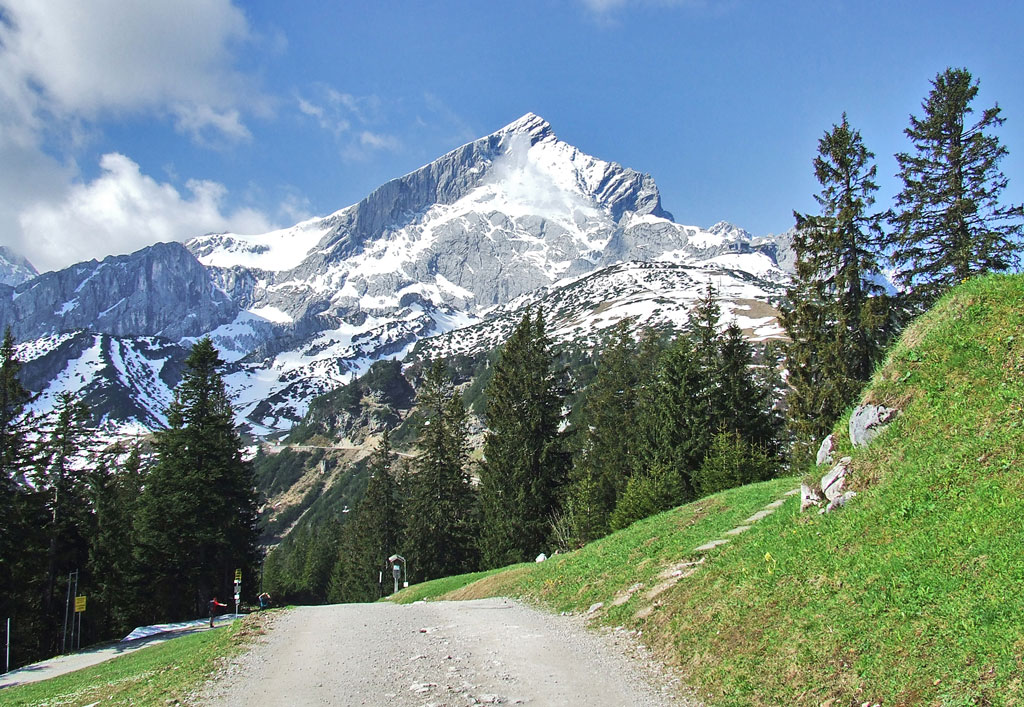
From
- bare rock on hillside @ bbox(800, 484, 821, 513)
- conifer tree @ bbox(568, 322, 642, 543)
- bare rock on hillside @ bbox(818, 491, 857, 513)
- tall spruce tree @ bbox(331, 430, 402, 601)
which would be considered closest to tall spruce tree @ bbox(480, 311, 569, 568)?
conifer tree @ bbox(568, 322, 642, 543)

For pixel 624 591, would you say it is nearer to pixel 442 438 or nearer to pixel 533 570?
pixel 533 570

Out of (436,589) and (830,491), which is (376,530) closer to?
(436,589)

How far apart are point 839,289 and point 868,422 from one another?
62.8ft

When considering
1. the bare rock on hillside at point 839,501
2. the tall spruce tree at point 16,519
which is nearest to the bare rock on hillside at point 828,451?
the bare rock on hillside at point 839,501

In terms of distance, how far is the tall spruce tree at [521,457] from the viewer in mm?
46250

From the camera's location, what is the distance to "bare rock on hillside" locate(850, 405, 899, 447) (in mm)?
14094

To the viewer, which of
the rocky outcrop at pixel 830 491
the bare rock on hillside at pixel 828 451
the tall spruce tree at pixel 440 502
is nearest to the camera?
the rocky outcrop at pixel 830 491

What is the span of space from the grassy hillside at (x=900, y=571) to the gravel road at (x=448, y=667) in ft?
3.32

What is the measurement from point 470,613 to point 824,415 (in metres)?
20.2

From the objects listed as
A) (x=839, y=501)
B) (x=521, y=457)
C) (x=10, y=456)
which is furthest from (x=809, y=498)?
(x=10, y=456)

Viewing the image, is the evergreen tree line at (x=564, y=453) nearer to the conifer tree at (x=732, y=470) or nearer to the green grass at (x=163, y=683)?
the conifer tree at (x=732, y=470)

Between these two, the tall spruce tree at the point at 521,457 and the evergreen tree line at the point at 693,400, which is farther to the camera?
the tall spruce tree at the point at 521,457

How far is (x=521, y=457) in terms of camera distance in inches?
1900

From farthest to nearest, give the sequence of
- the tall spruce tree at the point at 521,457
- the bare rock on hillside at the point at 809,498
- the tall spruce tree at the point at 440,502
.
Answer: the tall spruce tree at the point at 440,502
the tall spruce tree at the point at 521,457
the bare rock on hillside at the point at 809,498
